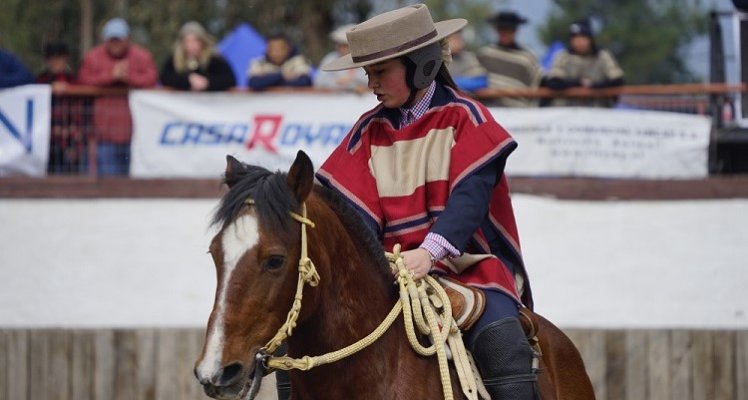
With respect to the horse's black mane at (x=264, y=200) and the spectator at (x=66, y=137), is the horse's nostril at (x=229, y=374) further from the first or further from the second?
the spectator at (x=66, y=137)

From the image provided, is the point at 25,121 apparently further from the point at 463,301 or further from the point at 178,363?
the point at 463,301

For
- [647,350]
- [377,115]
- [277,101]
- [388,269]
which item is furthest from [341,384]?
[277,101]

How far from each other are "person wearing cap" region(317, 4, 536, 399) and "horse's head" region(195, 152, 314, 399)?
0.69m

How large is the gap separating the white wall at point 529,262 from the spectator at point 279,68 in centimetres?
120

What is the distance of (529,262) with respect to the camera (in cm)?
1096

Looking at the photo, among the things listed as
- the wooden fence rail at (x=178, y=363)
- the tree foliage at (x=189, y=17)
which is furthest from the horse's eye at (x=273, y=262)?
the tree foliage at (x=189, y=17)

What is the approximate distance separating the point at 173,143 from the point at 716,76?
4.97m

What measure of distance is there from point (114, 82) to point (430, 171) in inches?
264

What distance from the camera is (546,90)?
36.9 feet

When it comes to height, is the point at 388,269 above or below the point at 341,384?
above

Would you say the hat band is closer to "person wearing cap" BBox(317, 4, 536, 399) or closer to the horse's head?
"person wearing cap" BBox(317, 4, 536, 399)

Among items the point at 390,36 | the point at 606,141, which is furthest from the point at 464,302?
the point at 606,141

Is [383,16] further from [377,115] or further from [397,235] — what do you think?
[397,235]

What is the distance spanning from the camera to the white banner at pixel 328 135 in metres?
10.9
